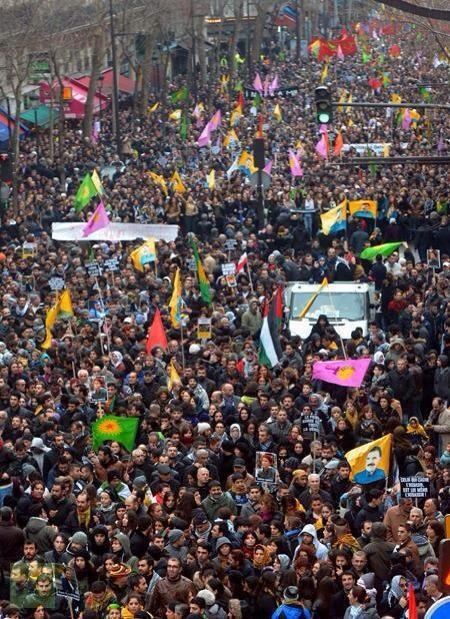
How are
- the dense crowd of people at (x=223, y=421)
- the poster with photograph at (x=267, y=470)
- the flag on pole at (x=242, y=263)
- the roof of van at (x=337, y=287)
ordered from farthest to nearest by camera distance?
the flag on pole at (x=242, y=263) < the roof of van at (x=337, y=287) < the poster with photograph at (x=267, y=470) < the dense crowd of people at (x=223, y=421)

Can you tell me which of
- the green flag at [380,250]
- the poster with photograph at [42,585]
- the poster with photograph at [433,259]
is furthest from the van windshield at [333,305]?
the poster with photograph at [42,585]

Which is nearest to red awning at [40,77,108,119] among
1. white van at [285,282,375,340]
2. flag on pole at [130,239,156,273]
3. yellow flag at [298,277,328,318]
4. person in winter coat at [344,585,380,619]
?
flag on pole at [130,239,156,273]

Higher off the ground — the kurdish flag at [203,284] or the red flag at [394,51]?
the kurdish flag at [203,284]

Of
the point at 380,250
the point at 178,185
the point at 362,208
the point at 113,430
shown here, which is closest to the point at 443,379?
the point at 113,430

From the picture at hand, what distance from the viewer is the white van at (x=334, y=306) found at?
25.3m

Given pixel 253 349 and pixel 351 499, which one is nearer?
pixel 351 499

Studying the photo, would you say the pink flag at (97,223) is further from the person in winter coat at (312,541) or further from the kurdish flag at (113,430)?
the person in winter coat at (312,541)

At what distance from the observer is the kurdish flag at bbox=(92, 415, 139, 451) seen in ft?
60.5

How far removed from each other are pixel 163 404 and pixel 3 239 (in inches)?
646

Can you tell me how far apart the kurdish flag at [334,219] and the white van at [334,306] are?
18.2ft

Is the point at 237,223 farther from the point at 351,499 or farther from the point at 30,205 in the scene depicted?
the point at 351,499

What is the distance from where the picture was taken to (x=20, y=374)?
2152 centimetres

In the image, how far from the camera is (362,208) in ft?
108

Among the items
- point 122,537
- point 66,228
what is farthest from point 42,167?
point 122,537
